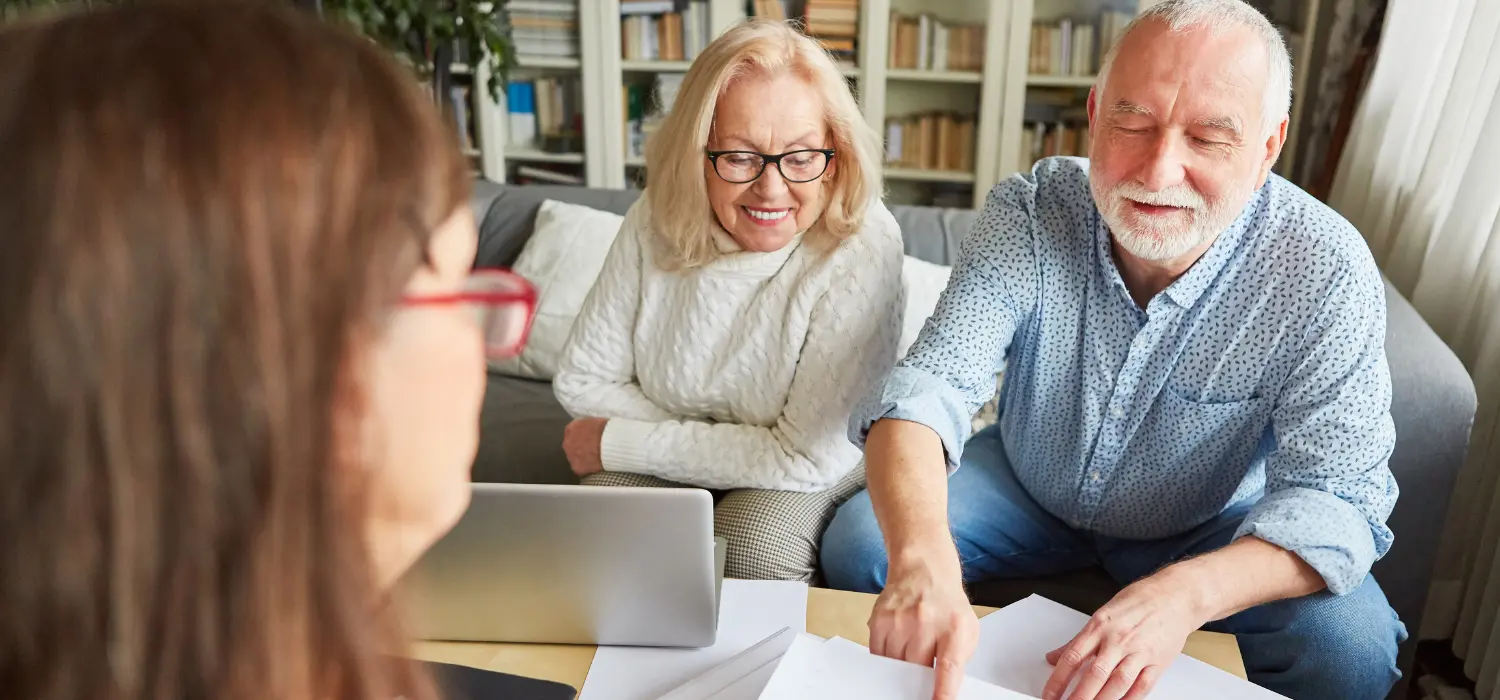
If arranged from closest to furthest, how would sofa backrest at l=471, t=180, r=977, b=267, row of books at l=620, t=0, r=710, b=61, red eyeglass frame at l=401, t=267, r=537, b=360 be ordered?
red eyeglass frame at l=401, t=267, r=537, b=360, sofa backrest at l=471, t=180, r=977, b=267, row of books at l=620, t=0, r=710, b=61

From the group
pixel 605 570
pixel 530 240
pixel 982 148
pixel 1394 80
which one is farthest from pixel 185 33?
pixel 982 148

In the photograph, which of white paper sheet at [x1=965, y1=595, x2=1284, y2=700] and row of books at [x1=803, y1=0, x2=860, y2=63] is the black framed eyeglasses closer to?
white paper sheet at [x1=965, y1=595, x2=1284, y2=700]

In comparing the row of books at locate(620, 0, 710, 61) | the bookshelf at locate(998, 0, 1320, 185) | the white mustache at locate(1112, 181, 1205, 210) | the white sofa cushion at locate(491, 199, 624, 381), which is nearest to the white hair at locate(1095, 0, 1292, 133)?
the white mustache at locate(1112, 181, 1205, 210)

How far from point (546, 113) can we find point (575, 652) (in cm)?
298

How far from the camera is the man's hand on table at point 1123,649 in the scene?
3.04 ft

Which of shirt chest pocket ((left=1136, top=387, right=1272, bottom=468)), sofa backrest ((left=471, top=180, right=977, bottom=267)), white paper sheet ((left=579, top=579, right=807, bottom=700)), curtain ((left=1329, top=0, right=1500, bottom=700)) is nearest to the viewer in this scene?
white paper sheet ((left=579, top=579, right=807, bottom=700))

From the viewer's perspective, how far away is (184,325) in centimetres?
42

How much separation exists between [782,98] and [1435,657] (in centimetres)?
158

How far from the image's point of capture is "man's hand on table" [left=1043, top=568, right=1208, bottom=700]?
93 cm

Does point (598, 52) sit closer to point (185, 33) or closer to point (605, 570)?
point (605, 570)

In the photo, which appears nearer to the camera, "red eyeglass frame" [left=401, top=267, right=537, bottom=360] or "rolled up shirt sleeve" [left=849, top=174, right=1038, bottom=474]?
"red eyeglass frame" [left=401, top=267, right=537, bottom=360]

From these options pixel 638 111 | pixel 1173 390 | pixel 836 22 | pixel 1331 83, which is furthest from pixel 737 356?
pixel 638 111

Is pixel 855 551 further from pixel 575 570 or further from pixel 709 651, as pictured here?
pixel 575 570

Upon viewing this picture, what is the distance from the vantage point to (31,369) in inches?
16.2
